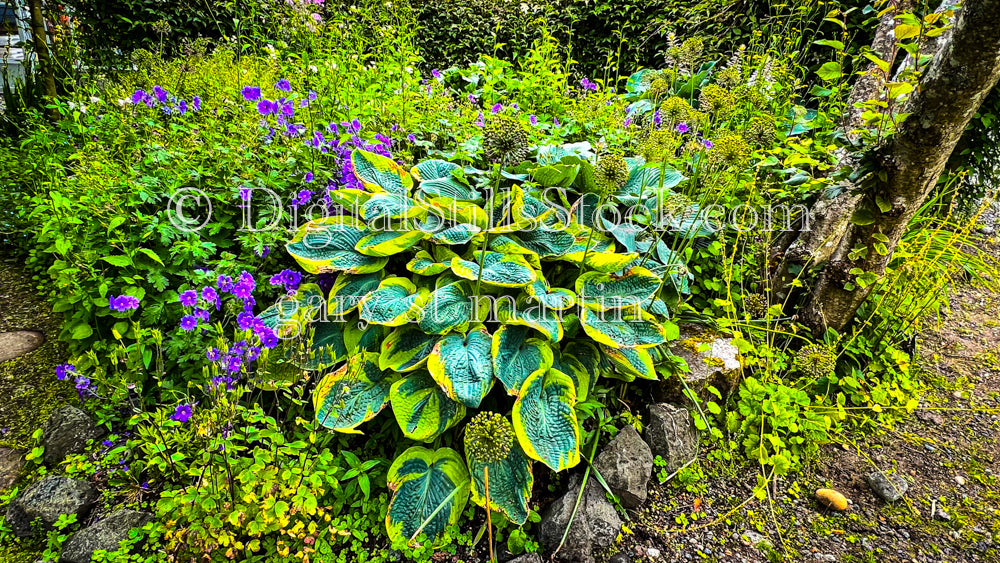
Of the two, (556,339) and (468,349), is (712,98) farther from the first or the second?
(468,349)

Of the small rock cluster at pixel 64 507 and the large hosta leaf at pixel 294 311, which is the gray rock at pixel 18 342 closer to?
the small rock cluster at pixel 64 507

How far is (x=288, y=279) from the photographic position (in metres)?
1.73

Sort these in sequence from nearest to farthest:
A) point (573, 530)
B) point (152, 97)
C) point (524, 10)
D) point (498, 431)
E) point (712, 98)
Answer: point (498, 431) < point (573, 530) < point (712, 98) < point (152, 97) < point (524, 10)

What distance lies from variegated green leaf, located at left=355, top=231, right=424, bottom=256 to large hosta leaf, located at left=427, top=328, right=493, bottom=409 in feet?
1.32

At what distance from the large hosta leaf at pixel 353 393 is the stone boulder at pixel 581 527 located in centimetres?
68

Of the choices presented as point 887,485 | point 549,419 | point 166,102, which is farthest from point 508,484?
point 166,102

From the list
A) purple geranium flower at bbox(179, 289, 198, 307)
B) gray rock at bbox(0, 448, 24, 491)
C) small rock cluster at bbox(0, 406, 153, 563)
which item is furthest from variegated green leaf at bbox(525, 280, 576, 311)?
gray rock at bbox(0, 448, 24, 491)

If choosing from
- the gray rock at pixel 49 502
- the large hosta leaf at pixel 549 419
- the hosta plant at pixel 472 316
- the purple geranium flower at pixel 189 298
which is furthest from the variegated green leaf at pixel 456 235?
the gray rock at pixel 49 502

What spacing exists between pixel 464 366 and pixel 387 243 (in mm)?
552

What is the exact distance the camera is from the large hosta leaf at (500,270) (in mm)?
1614

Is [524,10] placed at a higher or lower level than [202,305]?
higher

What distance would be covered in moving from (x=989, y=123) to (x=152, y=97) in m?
4.06

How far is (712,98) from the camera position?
5.35 ft

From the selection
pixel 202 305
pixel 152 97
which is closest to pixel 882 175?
pixel 202 305
